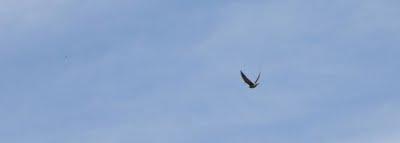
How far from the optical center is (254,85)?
9425 cm

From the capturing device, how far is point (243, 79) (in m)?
92.9

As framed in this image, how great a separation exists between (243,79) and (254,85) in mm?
2638
